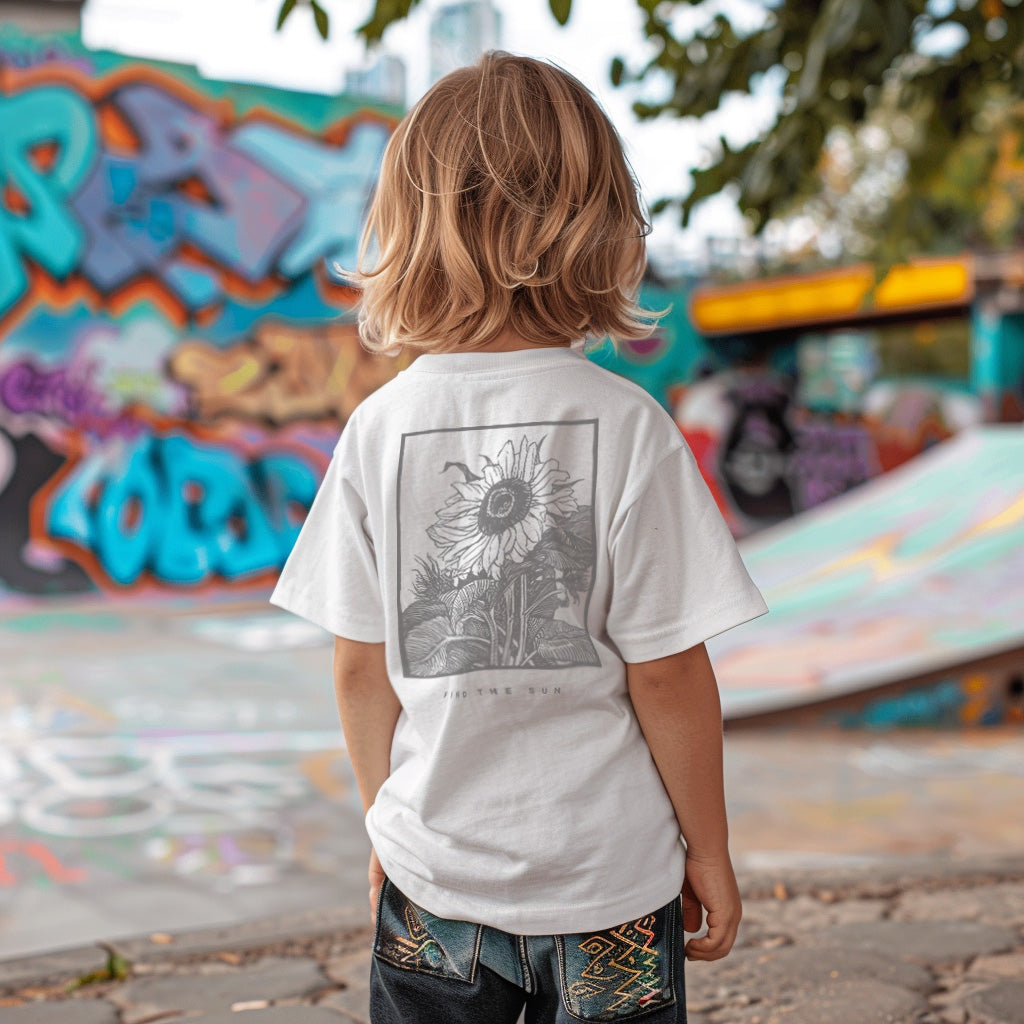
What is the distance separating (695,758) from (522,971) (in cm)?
30

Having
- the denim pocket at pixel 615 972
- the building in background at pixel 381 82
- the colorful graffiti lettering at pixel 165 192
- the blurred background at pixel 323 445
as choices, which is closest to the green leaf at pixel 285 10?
the blurred background at pixel 323 445

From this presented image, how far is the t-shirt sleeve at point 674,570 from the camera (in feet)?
4.09

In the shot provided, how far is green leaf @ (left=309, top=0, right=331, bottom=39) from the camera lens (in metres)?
2.86

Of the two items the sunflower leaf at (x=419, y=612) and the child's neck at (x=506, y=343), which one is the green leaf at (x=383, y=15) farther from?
the sunflower leaf at (x=419, y=612)

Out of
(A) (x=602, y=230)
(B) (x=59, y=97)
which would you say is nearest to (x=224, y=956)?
(A) (x=602, y=230)

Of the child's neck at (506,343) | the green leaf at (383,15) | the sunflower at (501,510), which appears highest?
the green leaf at (383,15)

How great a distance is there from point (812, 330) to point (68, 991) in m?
14.8

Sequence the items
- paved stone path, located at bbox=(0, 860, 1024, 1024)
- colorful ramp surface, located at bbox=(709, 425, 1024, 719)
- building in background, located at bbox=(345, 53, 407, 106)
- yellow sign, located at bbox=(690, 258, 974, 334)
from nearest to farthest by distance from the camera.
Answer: paved stone path, located at bbox=(0, 860, 1024, 1024) < colorful ramp surface, located at bbox=(709, 425, 1024, 719) < building in background, located at bbox=(345, 53, 407, 106) < yellow sign, located at bbox=(690, 258, 974, 334)

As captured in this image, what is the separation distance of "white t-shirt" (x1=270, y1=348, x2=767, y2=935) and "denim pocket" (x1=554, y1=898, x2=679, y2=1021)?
0.02 meters

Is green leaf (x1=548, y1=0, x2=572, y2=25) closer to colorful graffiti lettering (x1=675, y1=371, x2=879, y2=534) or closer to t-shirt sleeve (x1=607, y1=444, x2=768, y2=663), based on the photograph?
t-shirt sleeve (x1=607, y1=444, x2=768, y2=663)

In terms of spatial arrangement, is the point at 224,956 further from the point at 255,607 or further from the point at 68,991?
the point at 255,607

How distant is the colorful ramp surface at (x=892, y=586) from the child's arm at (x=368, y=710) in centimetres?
518

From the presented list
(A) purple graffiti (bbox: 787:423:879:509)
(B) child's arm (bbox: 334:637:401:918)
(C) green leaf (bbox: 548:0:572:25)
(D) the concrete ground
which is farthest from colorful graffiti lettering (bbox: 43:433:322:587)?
(B) child's arm (bbox: 334:637:401:918)

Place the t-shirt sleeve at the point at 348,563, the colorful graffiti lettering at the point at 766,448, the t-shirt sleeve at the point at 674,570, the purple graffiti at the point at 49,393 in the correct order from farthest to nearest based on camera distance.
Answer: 1. the colorful graffiti lettering at the point at 766,448
2. the purple graffiti at the point at 49,393
3. the t-shirt sleeve at the point at 348,563
4. the t-shirt sleeve at the point at 674,570
